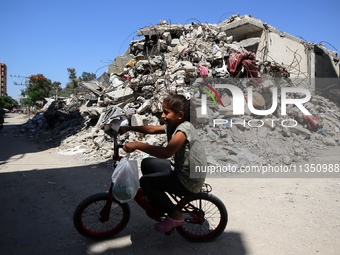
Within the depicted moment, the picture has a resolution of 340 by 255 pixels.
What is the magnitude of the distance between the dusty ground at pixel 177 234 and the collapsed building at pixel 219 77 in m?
1.50

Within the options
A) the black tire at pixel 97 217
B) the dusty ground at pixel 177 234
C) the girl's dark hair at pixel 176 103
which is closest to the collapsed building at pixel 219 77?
the dusty ground at pixel 177 234

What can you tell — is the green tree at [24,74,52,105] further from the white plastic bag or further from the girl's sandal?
the girl's sandal

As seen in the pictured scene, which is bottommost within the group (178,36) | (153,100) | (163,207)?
(163,207)

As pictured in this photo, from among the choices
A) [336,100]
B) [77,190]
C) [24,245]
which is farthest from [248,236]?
[336,100]

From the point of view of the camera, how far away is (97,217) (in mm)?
2445

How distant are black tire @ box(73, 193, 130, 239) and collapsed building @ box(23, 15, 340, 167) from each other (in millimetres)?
3268

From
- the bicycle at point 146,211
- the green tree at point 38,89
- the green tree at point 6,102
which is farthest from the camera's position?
the green tree at point 6,102

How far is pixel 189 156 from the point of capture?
1977mm

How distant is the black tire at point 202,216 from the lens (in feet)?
7.26

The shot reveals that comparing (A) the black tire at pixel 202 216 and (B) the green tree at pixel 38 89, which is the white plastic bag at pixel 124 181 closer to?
(A) the black tire at pixel 202 216

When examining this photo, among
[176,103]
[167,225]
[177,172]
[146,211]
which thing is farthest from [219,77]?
[167,225]

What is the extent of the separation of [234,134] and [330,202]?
3112mm

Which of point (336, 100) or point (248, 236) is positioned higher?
point (336, 100)

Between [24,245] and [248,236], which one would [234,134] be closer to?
[248,236]
